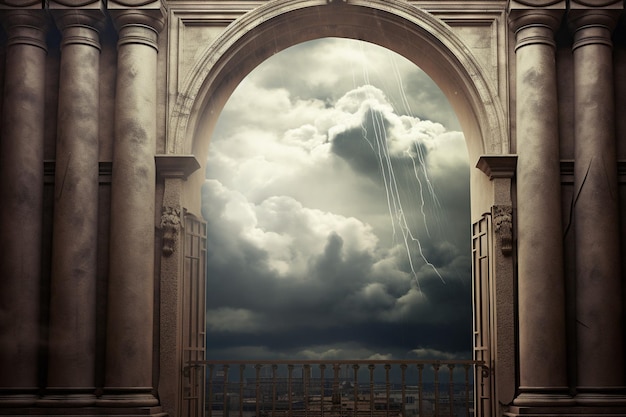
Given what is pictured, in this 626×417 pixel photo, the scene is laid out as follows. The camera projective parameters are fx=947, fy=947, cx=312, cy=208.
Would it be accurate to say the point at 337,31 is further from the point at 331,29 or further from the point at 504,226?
the point at 504,226

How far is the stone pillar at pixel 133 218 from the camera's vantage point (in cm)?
1029

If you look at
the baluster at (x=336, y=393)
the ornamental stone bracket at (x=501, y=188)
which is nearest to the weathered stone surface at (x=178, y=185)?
the ornamental stone bracket at (x=501, y=188)

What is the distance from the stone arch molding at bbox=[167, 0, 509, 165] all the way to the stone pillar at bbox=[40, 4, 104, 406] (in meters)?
1.01

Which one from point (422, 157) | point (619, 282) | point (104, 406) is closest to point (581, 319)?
point (619, 282)

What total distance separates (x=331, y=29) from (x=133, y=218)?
138 inches

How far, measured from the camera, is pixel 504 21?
11.1 metres

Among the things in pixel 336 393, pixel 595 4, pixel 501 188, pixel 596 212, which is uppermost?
pixel 595 4

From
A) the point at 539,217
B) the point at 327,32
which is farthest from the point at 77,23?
the point at 539,217

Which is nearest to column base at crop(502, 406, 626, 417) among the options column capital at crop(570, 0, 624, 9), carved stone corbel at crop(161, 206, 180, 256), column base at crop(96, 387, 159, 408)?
column base at crop(96, 387, 159, 408)

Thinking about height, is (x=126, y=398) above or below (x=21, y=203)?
below

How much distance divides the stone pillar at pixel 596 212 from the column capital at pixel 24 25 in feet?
20.0

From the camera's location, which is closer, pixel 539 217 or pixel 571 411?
pixel 571 411

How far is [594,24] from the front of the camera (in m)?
10.7

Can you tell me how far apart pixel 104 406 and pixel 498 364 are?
4.31 metres
